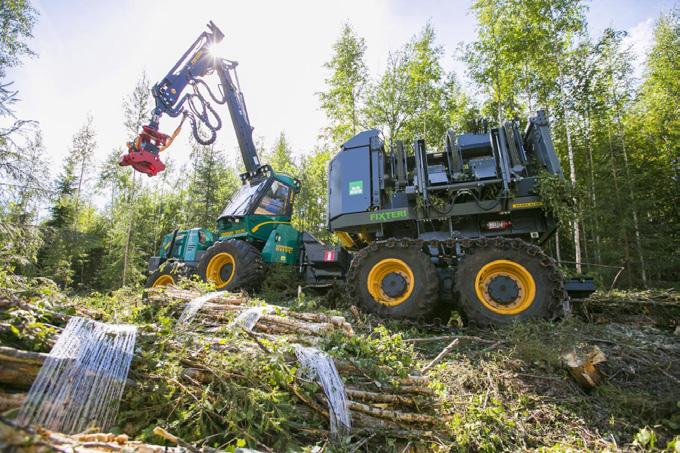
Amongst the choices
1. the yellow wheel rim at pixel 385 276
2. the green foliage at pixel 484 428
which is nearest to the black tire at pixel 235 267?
the yellow wheel rim at pixel 385 276

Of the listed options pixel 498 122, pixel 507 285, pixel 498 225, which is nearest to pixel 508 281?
pixel 507 285

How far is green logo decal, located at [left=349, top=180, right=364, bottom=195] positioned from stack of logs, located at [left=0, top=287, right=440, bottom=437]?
10.3 ft

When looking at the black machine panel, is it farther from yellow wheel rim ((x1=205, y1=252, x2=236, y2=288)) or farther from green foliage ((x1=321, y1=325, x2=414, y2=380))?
green foliage ((x1=321, y1=325, x2=414, y2=380))

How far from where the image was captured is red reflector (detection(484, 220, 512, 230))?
5.62m

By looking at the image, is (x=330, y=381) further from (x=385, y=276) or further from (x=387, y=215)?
(x=387, y=215)

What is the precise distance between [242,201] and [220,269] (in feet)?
5.97

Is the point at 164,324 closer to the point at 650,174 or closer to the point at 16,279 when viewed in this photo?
the point at 16,279

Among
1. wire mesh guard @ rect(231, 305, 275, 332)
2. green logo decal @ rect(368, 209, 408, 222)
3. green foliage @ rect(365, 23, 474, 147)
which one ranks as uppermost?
green foliage @ rect(365, 23, 474, 147)

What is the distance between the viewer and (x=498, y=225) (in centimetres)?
567

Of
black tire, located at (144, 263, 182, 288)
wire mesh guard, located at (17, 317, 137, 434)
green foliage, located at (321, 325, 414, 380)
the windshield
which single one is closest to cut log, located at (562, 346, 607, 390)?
green foliage, located at (321, 325, 414, 380)

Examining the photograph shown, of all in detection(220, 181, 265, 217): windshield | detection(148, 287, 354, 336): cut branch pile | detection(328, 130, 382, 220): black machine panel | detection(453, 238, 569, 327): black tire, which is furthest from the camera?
detection(220, 181, 265, 217): windshield

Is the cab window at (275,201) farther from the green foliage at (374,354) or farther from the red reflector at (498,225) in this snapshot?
the green foliage at (374,354)

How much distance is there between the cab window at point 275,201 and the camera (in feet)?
26.3

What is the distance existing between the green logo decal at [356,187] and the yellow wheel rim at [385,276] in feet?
4.67
